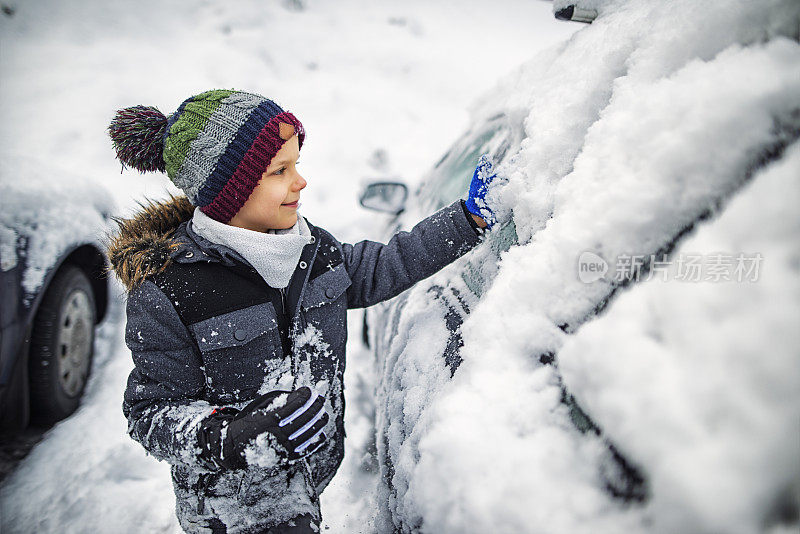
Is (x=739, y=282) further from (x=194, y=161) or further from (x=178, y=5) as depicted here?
(x=178, y=5)

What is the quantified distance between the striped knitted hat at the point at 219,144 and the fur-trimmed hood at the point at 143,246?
19 cm

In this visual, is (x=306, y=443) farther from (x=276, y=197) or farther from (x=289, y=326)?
(x=276, y=197)

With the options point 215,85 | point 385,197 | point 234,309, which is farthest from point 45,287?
point 215,85

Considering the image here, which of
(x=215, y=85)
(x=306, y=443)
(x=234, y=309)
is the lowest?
(x=306, y=443)

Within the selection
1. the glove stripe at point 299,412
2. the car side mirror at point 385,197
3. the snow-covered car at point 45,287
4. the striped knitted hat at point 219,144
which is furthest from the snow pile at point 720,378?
the snow-covered car at point 45,287

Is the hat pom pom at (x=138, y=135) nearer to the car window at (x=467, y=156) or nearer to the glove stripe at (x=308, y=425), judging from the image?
the glove stripe at (x=308, y=425)

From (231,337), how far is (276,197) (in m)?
0.47

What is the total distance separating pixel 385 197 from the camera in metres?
2.64

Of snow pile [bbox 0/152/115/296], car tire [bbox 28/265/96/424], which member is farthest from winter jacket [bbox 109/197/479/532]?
car tire [bbox 28/265/96/424]

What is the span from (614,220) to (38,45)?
25.0 feet

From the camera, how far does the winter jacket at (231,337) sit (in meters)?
1.15

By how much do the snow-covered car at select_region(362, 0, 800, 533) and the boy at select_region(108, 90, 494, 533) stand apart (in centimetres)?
43

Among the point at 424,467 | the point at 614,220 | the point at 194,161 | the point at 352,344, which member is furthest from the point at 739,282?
the point at 352,344

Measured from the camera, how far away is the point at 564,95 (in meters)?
1.02
